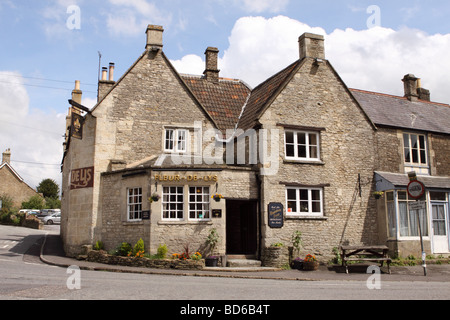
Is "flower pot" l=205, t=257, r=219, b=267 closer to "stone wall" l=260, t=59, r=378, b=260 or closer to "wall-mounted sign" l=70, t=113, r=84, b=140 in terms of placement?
"stone wall" l=260, t=59, r=378, b=260

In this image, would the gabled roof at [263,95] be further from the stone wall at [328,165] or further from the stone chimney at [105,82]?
the stone chimney at [105,82]

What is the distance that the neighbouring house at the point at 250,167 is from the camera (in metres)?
17.8

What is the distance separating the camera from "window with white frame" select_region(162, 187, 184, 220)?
17.6m

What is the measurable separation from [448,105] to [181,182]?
1954 centimetres

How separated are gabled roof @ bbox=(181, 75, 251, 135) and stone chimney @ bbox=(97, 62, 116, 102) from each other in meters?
4.08

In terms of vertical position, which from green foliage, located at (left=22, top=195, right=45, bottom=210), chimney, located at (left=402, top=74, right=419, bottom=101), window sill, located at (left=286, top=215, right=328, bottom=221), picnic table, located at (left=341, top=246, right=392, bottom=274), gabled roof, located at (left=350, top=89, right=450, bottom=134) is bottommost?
picnic table, located at (left=341, top=246, right=392, bottom=274)

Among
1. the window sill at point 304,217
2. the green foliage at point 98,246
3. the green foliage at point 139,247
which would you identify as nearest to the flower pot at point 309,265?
the window sill at point 304,217

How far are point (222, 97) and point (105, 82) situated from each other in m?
6.68

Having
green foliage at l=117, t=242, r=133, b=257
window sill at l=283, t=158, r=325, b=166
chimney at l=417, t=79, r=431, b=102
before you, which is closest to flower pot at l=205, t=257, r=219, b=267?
green foliage at l=117, t=242, r=133, b=257

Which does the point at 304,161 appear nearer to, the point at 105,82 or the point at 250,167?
the point at 250,167

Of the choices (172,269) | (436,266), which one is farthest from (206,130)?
(436,266)

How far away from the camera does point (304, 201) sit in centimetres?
1927

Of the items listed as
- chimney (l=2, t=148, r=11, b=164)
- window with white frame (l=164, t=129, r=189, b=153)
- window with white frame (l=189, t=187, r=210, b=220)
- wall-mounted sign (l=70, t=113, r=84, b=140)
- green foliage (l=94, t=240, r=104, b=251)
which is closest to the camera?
window with white frame (l=189, t=187, r=210, b=220)
